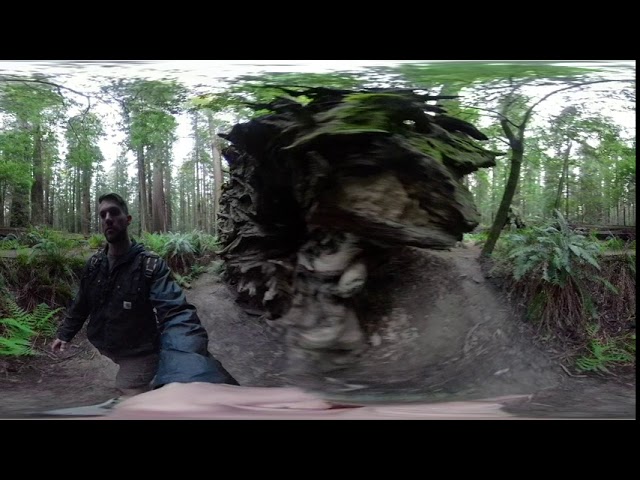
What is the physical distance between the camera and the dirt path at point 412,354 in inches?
126

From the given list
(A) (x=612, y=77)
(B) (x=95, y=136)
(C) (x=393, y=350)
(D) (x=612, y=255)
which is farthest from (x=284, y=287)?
→ (A) (x=612, y=77)

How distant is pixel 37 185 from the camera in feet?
11.1

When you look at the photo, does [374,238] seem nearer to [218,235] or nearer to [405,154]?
[405,154]

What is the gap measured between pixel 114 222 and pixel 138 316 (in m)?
0.63

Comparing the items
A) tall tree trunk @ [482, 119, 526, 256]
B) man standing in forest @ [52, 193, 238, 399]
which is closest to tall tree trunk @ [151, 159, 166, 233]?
man standing in forest @ [52, 193, 238, 399]

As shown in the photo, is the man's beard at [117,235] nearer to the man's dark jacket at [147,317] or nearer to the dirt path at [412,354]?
the man's dark jacket at [147,317]

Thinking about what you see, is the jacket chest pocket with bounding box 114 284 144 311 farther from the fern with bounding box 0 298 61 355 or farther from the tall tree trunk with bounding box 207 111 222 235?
the tall tree trunk with bounding box 207 111 222 235

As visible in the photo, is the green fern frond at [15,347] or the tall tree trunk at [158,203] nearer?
the tall tree trunk at [158,203]

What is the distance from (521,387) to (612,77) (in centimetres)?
230

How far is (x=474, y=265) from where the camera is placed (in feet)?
10.8

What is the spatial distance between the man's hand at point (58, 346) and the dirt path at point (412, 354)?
6 centimetres

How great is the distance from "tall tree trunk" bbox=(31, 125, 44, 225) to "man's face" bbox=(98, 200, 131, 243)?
49cm

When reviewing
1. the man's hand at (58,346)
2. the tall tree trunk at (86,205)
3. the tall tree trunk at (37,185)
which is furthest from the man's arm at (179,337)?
the tall tree trunk at (37,185)

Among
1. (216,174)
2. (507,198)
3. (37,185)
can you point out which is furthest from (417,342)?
(37,185)
